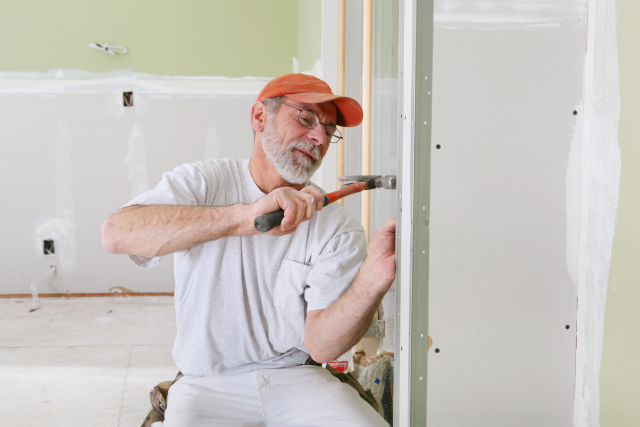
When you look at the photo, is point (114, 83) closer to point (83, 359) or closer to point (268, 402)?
point (83, 359)

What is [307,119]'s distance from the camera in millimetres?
1473

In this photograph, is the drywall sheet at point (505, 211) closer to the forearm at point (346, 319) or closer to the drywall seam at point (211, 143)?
the forearm at point (346, 319)

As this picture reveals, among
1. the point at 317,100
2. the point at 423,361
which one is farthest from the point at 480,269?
the point at 317,100

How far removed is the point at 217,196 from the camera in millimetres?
1522

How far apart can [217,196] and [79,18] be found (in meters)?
3.21

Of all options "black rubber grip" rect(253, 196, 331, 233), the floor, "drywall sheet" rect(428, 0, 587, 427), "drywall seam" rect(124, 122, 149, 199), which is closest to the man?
"black rubber grip" rect(253, 196, 331, 233)

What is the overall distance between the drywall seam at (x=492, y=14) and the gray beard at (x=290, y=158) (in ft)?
2.20

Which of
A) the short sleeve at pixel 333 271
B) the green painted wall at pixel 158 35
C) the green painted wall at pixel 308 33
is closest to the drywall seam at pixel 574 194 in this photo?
the short sleeve at pixel 333 271

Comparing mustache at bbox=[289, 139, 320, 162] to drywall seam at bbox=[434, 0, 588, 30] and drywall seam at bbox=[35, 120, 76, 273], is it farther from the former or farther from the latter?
drywall seam at bbox=[35, 120, 76, 273]

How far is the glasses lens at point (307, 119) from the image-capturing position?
1.47 m

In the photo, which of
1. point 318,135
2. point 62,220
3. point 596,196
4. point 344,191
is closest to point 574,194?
point 596,196

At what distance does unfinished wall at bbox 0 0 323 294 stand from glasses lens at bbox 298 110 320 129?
2758 mm

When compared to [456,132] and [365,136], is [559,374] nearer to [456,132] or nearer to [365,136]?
[456,132]

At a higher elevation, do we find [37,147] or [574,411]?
[37,147]
